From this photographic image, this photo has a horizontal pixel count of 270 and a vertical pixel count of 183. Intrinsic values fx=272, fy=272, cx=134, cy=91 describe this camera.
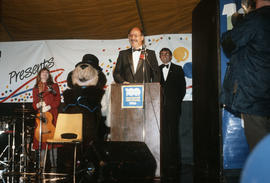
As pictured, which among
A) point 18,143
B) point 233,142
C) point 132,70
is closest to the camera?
point 233,142

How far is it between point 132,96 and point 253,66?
1.76 metres

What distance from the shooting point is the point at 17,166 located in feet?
16.9

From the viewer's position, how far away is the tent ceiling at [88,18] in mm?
5104

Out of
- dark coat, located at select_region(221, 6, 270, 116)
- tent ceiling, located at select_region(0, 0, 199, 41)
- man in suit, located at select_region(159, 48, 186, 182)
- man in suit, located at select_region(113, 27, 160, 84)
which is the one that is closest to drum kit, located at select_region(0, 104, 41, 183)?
man in suit, located at select_region(113, 27, 160, 84)

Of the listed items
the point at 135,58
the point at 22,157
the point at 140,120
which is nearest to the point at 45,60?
the point at 22,157

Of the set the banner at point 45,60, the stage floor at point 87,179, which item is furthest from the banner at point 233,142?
the banner at point 45,60

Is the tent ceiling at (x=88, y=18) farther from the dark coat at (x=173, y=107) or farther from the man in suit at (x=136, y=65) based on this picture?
the man in suit at (x=136, y=65)

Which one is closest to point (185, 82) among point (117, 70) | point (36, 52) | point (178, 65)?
point (178, 65)

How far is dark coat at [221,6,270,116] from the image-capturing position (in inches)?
84.8

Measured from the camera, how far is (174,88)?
5.70 m

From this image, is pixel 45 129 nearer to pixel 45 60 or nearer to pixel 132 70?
pixel 45 60

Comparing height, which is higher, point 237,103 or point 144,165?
point 237,103

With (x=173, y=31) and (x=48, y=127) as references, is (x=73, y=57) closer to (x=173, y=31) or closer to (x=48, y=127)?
(x=48, y=127)

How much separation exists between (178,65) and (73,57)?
229cm
